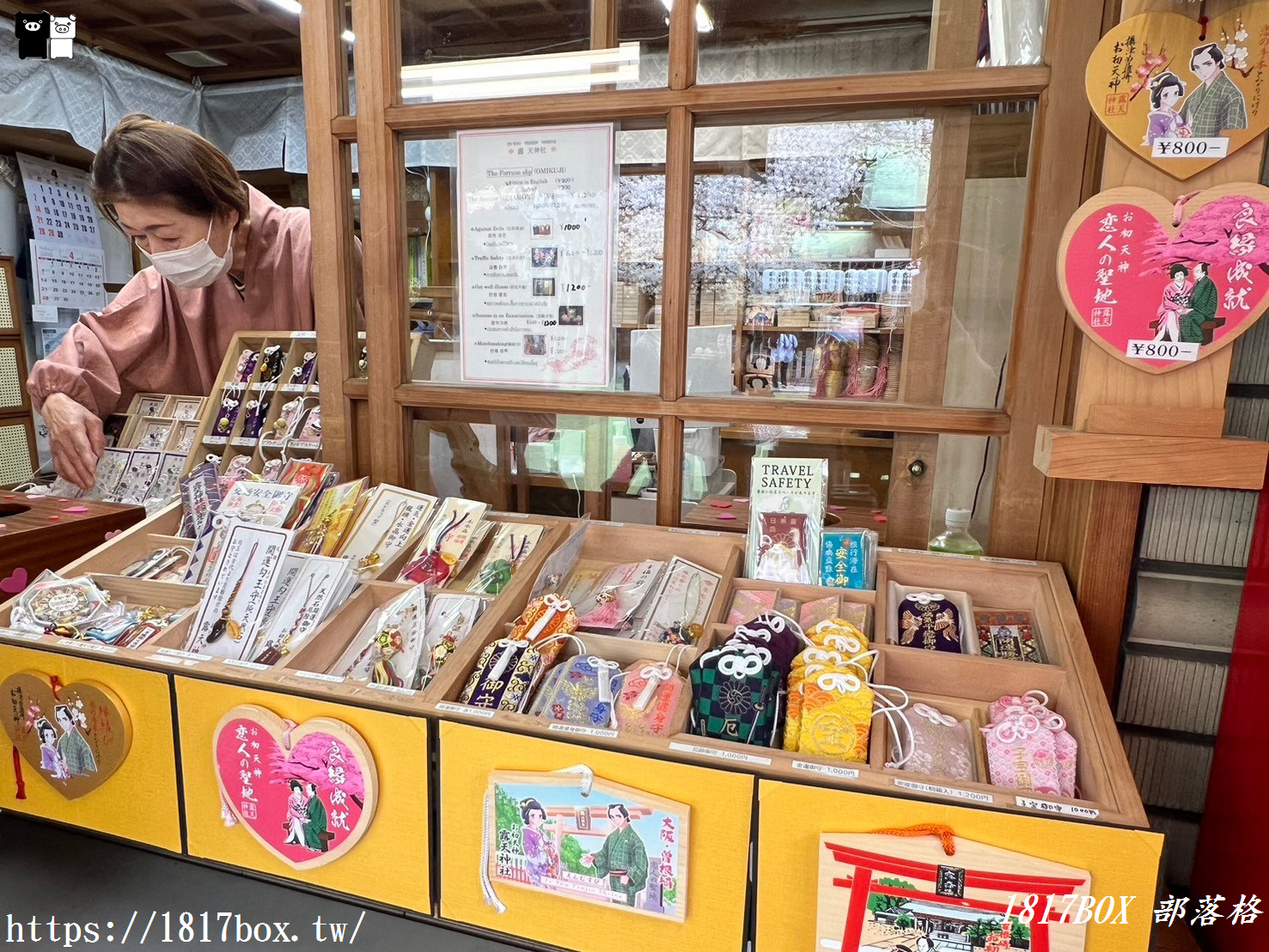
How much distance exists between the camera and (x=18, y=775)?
1258 millimetres

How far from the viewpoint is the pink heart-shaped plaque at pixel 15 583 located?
1725 mm

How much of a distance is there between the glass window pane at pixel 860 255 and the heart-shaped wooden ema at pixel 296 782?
0.94 metres

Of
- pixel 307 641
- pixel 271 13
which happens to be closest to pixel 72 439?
pixel 307 641

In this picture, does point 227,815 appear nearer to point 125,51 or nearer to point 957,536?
point 957,536

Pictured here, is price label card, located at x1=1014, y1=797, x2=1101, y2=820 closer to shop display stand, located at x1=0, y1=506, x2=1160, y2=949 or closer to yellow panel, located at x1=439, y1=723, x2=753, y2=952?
shop display stand, located at x1=0, y1=506, x2=1160, y2=949

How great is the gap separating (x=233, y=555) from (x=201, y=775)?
38 cm

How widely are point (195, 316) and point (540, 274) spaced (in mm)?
2150

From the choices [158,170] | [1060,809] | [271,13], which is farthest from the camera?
[271,13]

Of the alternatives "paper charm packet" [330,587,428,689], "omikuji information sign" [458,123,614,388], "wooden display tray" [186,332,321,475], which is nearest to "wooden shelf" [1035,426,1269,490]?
"omikuji information sign" [458,123,614,388]

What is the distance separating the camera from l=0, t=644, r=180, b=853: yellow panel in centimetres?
114

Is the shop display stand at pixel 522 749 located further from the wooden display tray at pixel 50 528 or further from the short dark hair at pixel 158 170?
the short dark hair at pixel 158 170

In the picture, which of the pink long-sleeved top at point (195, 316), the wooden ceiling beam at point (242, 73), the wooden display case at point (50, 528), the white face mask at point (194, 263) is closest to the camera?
the wooden display case at point (50, 528)

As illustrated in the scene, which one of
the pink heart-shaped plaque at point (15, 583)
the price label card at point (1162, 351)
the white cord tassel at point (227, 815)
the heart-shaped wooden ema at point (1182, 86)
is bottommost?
the white cord tassel at point (227, 815)

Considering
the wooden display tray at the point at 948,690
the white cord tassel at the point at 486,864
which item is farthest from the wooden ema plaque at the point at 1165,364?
the white cord tassel at the point at 486,864
